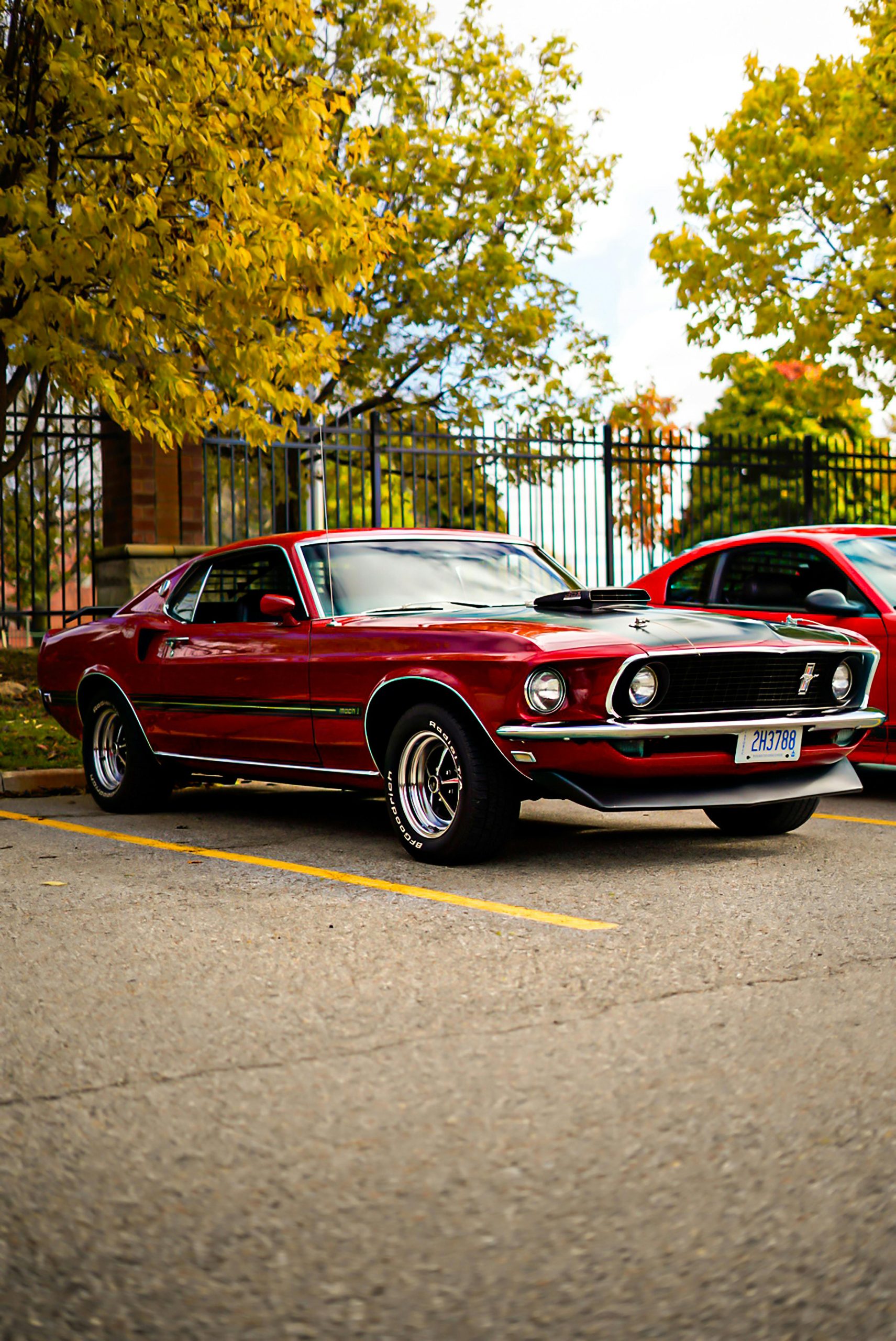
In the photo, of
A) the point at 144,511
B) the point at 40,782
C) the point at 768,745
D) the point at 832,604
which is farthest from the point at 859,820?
the point at 144,511

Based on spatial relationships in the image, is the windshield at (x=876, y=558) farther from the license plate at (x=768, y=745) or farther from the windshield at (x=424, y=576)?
the license plate at (x=768, y=745)

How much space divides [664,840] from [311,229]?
805 cm

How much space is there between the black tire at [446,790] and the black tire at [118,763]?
2363 millimetres

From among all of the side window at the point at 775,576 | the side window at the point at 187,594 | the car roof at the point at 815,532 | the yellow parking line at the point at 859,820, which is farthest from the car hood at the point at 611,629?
the car roof at the point at 815,532

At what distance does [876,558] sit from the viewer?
9.08 m

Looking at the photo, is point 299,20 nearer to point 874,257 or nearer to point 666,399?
point 874,257

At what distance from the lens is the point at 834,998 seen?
4.23 meters

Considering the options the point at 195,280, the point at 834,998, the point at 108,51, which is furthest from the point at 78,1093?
the point at 108,51

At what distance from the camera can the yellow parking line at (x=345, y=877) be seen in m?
5.36

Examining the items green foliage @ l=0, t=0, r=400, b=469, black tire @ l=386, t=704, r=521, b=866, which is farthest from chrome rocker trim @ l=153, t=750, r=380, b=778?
green foliage @ l=0, t=0, r=400, b=469

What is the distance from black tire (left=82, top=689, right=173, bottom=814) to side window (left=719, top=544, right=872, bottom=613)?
3805 mm

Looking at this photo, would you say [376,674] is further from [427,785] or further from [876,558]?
[876,558]

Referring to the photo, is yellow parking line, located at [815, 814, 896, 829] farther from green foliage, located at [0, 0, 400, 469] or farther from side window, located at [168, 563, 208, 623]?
green foliage, located at [0, 0, 400, 469]

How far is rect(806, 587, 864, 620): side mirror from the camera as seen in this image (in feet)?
28.2
